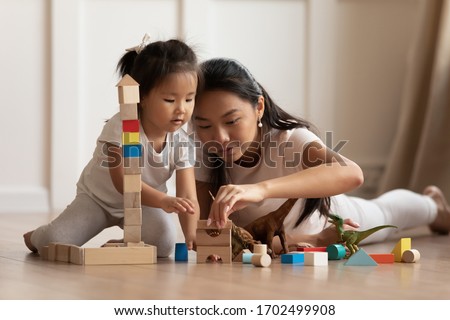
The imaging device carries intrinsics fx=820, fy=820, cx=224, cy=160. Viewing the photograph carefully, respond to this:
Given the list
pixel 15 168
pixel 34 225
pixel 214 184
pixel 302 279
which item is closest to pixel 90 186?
pixel 214 184

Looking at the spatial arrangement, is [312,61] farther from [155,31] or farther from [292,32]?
[155,31]

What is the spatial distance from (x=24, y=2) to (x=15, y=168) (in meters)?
0.66

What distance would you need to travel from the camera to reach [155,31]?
337 cm

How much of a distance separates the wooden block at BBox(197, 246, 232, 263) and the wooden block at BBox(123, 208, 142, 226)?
0.13 m

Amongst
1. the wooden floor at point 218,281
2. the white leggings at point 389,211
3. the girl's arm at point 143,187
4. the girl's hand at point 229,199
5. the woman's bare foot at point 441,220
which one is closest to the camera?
the wooden floor at point 218,281

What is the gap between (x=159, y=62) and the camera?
1.62m

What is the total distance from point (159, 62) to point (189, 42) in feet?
5.47

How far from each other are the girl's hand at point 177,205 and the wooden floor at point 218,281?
0.10 m

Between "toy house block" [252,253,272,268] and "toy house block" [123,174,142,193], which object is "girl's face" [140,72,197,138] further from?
"toy house block" [252,253,272,268]

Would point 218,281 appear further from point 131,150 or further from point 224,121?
point 224,121

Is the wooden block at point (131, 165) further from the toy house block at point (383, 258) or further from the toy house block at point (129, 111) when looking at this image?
the toy house block at point (383, 258)

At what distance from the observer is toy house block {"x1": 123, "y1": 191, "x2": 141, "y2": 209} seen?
1531 millimetres

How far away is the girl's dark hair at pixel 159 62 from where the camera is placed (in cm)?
162

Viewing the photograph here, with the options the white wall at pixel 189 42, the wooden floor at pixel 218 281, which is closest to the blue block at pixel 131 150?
the wooden floor at pixel 218 281
